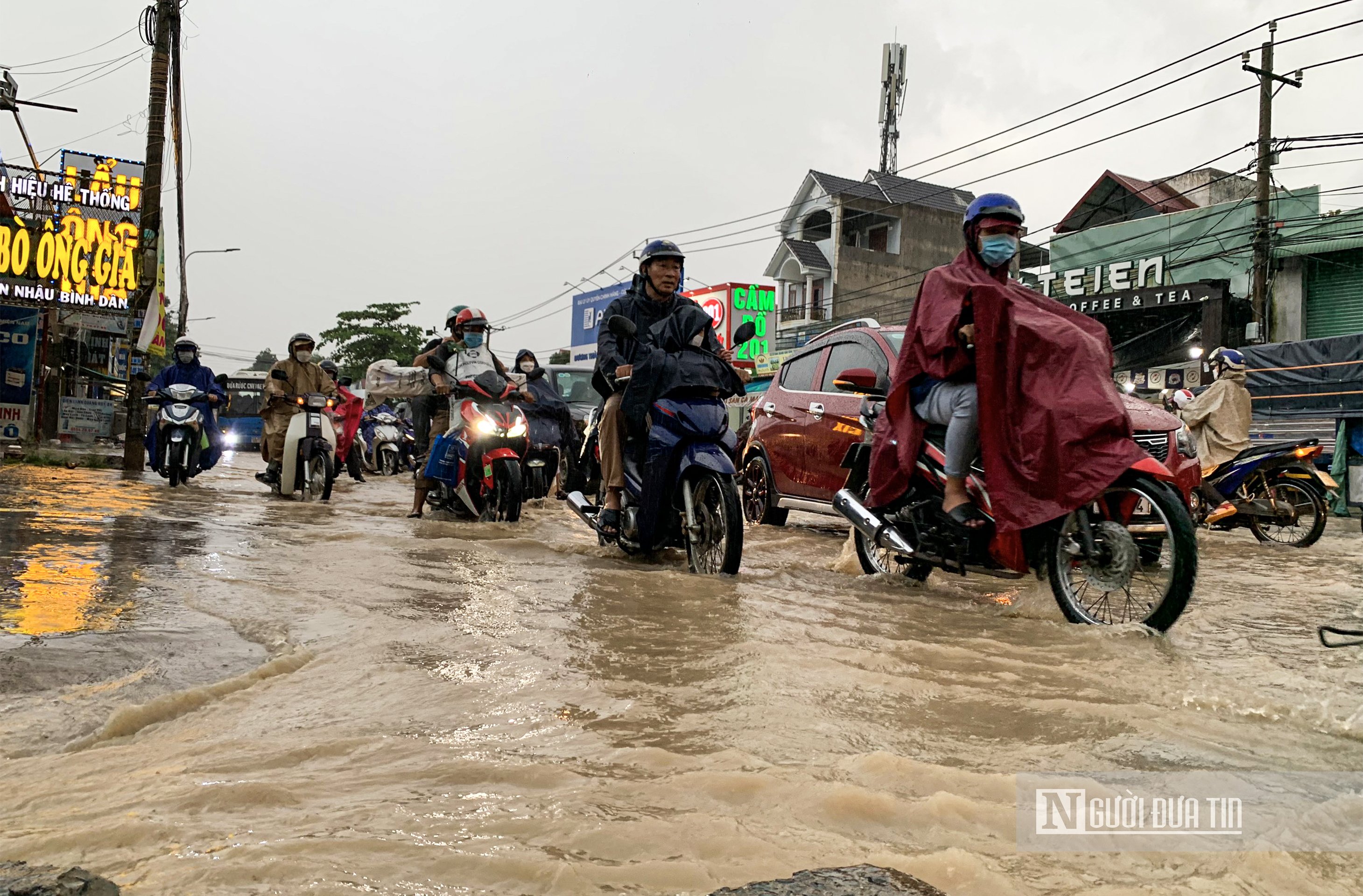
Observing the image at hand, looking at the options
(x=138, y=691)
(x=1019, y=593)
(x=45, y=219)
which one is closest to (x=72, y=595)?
(x=138, y=691)

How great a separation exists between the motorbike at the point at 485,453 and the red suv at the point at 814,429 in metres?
1.88

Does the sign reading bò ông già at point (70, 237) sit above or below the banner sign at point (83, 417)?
above

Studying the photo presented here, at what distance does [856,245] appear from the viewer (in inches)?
1610

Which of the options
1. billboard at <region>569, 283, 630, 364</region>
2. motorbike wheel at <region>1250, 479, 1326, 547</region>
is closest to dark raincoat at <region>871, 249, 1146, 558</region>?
motorbike wheel at <region>1250, 479, 1326, 547</region>

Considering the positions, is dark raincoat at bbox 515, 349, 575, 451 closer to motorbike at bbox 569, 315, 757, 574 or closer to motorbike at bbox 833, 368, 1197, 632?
motorbike at bbox 569, 315, 757, 574

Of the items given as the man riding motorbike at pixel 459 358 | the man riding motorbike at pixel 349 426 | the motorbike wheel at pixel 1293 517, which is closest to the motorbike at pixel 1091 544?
the man riding motorbike at pixel 459 358

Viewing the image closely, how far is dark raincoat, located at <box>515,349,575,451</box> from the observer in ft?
33.1

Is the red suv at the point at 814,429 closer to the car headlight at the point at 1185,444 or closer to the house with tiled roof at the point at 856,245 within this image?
the car headlight at the point at 1185,444

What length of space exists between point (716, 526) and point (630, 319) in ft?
4.32

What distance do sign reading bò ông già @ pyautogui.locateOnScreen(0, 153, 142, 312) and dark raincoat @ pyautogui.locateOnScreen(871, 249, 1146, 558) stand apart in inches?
Answer: 794

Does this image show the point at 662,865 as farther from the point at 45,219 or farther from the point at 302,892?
the point at 45,219

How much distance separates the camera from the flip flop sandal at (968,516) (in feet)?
14.7

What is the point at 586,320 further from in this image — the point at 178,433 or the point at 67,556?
the point at 67,556

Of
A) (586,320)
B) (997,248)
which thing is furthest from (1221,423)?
(586,320)
